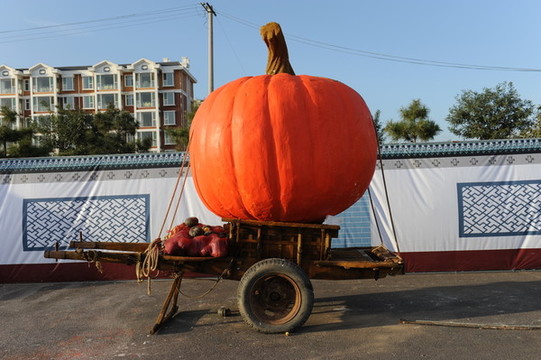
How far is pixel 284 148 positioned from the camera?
3.95m

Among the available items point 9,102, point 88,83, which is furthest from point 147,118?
point 9,102

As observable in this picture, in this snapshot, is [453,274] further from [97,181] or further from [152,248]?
[97,181]

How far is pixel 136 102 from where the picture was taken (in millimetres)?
51219

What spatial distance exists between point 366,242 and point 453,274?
1.52 meters

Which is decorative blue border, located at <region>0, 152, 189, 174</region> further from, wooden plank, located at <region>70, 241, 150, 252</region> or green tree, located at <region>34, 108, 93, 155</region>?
green tree, located at <region>34, 108, 93, 155</region>

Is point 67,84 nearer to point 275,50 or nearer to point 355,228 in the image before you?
point 355,228

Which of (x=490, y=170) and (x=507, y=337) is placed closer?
(x=507, y=337)

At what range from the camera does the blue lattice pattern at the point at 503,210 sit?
Result: 7.14 meters

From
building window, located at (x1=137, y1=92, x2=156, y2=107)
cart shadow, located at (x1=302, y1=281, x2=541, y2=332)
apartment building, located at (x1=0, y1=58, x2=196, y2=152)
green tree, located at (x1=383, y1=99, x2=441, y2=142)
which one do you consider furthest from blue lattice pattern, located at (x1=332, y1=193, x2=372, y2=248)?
building window, located at (x1=137, y1=92, x2=156, y2=107)

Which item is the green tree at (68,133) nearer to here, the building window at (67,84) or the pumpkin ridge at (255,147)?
the pumpkin ridge at (255,147)

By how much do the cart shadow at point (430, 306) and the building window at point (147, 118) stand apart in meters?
48.3

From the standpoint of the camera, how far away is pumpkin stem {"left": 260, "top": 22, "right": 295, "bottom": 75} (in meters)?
4.51

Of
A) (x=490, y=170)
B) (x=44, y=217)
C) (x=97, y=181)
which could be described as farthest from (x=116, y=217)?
(x=490, y=170)

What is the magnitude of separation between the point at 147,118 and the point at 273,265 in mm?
49931
